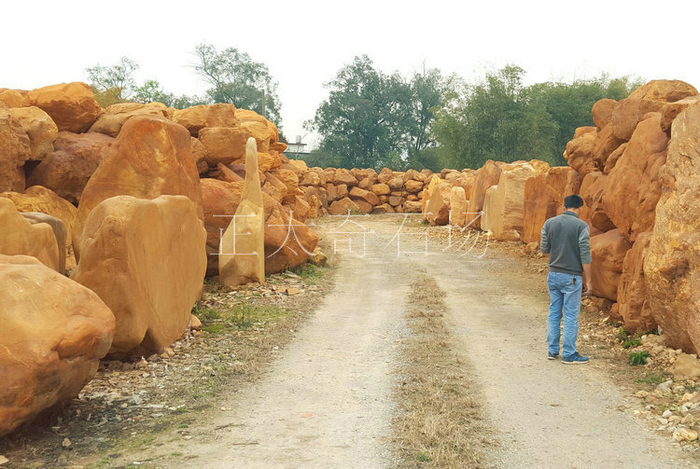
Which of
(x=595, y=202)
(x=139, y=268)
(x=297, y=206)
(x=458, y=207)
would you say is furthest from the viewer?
(x=458, y=207)

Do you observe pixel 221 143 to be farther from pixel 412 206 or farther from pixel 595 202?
pixel 412 206

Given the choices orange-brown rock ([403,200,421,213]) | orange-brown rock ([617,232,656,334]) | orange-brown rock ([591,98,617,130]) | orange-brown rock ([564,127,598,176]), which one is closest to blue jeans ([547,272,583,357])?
orange-brown rock ([617,232,656,334])

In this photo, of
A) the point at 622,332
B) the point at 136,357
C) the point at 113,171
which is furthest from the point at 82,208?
the point at 622,332

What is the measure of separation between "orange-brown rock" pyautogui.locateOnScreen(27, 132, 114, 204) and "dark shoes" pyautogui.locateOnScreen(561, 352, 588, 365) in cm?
806

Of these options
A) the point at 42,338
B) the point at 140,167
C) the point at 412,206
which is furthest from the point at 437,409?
the point at 412,206

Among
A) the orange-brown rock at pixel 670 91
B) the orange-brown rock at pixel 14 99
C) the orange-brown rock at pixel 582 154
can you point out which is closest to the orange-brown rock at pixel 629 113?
the orange-brown rock at pixel 670 91

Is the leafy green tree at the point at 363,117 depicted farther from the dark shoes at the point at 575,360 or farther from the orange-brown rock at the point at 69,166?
the dark shoes at the point at 575,360

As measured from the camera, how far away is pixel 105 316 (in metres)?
4.61

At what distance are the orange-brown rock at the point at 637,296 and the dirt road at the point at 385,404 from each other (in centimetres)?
68

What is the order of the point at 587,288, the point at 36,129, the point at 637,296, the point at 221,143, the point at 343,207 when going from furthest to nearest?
the point at 343,207 → the point at 221,143 → the point at 36,129 → the point at 637,296 → the point at 587,288

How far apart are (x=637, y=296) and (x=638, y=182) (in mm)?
1639

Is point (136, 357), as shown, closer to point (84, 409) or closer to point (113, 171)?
point (84, 409)

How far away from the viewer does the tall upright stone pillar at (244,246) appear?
10414 mm

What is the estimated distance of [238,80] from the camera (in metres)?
38.9
